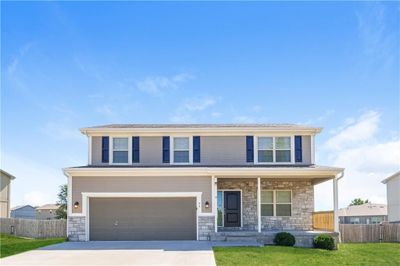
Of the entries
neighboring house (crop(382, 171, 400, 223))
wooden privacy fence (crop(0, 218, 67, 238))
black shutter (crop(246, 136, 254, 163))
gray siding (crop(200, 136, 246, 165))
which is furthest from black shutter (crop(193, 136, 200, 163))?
neighboring house (crop(382, 171, 400, 223))

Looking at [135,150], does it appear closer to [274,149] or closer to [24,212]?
[274,149]

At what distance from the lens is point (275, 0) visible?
56.6ft

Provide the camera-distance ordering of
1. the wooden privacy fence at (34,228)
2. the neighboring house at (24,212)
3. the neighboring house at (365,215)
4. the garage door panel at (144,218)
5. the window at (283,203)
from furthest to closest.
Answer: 1. the neighboring house at (24,212)
2. the neighboring house at (365,215)
3. the wooden privacy fence at (34,228)
4. the window at (283,203)
5. the garage door panel at (144,218)

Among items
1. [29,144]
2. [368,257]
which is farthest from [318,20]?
[29,144]

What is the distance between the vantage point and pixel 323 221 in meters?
20.6

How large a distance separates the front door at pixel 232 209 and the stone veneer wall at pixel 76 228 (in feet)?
21.1

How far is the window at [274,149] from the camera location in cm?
2172

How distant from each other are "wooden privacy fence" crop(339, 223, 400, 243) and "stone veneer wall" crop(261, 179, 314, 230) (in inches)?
64.5

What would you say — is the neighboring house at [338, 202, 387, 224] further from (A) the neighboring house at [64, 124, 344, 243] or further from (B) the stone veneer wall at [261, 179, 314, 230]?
(A) the neighboring house at [64, 124, 344, 243]

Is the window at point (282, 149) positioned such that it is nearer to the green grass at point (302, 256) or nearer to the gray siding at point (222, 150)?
the gray siding at point (222, 150)

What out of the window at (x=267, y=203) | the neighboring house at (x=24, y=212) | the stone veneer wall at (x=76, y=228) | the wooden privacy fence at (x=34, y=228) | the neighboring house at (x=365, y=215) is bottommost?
the neighboring house at (x=24, y=212)

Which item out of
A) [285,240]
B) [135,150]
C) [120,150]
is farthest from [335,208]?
[120,150]

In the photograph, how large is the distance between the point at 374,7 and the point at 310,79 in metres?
3.87

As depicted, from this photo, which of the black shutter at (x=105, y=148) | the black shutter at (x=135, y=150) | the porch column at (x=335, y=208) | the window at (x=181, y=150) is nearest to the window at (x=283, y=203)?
the porch column at (x=335, y=208)
